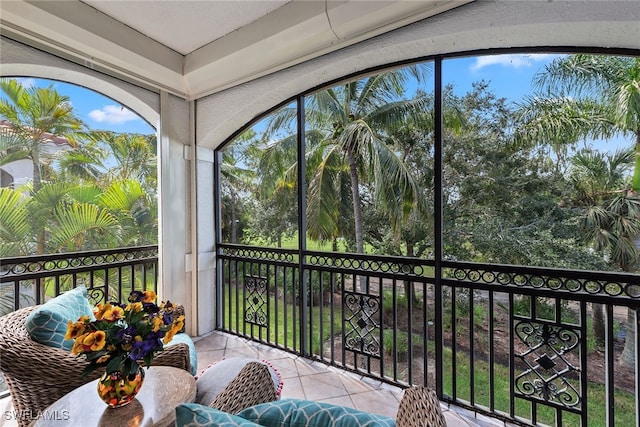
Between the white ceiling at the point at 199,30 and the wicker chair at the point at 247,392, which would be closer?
the wicker chair at the point at 247,392

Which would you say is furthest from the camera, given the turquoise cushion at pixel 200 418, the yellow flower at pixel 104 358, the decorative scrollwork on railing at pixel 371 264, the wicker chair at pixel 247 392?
the decorative scrollwork on railing at pixel 371 264

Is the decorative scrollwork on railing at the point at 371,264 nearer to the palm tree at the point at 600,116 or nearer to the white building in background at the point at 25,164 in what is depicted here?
Result: the palm tree at the point at 600,116

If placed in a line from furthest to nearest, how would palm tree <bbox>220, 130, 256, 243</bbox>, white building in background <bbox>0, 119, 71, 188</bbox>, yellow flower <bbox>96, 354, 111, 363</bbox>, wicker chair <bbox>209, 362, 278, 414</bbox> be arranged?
palm tree <bbox>220, 130, 256, 243</bbox> < white building in background <bbox>0, 119, 71, 188</bbox> < yellow flower <bbox>96, 354, 111, 363</bbox> < wicker chair <bbox>209, 362, 278, 414</bbox>

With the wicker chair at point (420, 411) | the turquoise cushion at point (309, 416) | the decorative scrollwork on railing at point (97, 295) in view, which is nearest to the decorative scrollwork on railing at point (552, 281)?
the wicker chair at point (420, 411)

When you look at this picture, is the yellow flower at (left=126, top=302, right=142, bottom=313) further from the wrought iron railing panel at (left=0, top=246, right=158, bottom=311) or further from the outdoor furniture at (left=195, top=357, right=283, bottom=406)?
the wrought iron railing panel at (left=0, top=246, right=158, bottom=311)

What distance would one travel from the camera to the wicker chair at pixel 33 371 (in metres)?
1.18

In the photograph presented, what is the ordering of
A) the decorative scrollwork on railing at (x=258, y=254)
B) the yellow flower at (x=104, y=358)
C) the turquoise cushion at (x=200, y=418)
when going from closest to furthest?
the turquoise cushion at (x=200, y=418) → the yellow flower at (x=104, y=358) → the decorative scrollwork on railing at (x=258, y=254)

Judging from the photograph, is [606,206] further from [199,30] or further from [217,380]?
[199,30]

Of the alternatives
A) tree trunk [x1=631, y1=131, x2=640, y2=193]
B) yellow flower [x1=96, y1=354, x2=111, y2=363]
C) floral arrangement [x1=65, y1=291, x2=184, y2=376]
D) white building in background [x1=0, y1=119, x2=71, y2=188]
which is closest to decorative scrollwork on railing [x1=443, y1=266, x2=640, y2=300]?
tree trunk [x1=631, y1=131, x2=640, y2=193]

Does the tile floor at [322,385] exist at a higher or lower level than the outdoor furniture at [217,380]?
lower

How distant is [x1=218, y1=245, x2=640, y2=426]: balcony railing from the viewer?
5.04 ft

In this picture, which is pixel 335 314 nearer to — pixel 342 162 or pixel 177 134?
pixel 342 162

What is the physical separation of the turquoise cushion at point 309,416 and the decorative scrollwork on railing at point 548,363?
Result: 54.9 inches

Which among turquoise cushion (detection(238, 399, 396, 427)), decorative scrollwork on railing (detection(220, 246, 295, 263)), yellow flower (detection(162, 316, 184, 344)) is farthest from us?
decorative scrollwork on railing (detection(220, 246, 295, 263))
